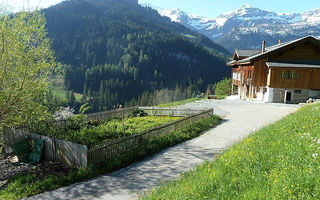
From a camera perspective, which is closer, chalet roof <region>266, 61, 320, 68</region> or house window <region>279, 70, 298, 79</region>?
chalet roof <region>266, 61, 320, 68</region>

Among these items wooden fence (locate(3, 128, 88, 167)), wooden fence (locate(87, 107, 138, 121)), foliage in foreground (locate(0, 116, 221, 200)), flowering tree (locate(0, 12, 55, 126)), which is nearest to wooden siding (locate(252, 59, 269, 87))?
wooden fence (locate(87, 107, 138, 121))

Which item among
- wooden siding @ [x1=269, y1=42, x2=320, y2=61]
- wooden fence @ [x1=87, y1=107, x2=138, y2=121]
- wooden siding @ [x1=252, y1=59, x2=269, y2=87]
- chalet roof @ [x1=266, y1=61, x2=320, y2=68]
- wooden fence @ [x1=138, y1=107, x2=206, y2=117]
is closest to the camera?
wooden fence @ [x1=87, y1=107, x2=138, y2=121]

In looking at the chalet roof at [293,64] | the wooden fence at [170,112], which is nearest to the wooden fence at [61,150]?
the wooden fence at [170,112]

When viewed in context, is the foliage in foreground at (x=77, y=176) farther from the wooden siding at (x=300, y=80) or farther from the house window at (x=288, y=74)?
the house window at (x=288, y=74)

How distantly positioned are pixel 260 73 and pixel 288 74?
4.34m

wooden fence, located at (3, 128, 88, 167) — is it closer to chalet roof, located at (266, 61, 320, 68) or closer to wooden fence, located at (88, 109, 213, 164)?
wooden fence, located at (88, 109, 213, 164)

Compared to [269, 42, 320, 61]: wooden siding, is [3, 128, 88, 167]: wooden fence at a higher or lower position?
lower

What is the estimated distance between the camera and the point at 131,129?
2136 cm

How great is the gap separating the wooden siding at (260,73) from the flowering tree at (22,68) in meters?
33.2

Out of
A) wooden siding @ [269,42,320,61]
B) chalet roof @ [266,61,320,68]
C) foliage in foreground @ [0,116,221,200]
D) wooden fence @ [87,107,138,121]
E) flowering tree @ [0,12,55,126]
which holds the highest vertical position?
wooden siding @ [269,42,320,61]

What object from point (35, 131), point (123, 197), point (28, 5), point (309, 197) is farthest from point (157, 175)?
point (28, 5)

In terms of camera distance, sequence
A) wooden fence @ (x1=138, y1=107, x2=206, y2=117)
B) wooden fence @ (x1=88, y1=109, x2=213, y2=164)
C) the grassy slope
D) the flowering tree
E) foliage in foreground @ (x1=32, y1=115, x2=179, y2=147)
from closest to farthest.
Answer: the grassy slope
wooden fence @ (x1=88, y1=109, x2=213, y2=164)
the flowering tree
foliage in foreground @ (x1=32, y1=115, x2=179, y2=147)
wooden fence @ (x1=138, y1=107, x2=206, y2=117)

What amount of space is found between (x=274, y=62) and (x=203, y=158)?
99.1ft

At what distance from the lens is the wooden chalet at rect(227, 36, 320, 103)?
36.6 meters
